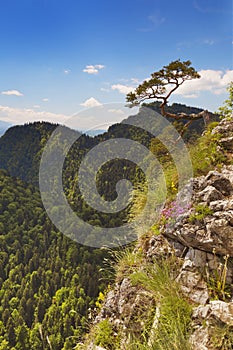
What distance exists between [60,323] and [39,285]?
14.0 meters

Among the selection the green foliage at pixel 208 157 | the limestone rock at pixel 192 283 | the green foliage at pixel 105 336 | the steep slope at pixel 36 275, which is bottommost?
the steep slope at pixel 36 275

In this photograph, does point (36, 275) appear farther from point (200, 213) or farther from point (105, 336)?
point (200, 213)

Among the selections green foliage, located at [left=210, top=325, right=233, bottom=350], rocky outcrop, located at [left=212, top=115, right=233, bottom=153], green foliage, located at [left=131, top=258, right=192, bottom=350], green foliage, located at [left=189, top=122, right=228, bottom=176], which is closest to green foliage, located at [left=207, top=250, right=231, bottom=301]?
green foliage, located at [left=131, top=258, right=192, bottom=350]

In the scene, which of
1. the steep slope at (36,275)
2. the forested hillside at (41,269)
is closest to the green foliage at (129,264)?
the forested hillside at (41,269)

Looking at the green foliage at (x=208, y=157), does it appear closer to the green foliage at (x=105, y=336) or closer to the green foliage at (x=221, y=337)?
the green foliage at (x=221, y=337)

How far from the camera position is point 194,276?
354 centimetres

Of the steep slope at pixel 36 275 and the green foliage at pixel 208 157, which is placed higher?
the green foliage at pixel 208 157

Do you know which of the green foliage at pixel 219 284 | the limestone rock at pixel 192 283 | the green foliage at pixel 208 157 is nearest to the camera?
the green foliage at pixel 219 284

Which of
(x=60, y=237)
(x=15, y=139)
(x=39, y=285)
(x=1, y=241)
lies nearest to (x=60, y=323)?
(x=39, y=285)

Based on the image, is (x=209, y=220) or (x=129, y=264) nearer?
(x=209, y=220)

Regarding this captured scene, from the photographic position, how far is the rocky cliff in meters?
2.88

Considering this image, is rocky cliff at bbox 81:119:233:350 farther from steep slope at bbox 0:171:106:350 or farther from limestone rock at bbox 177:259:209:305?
steep slope at bbox 0:171:106:350

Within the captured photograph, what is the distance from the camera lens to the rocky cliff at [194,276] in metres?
2.88

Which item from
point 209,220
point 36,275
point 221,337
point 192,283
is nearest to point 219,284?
point 192,283
